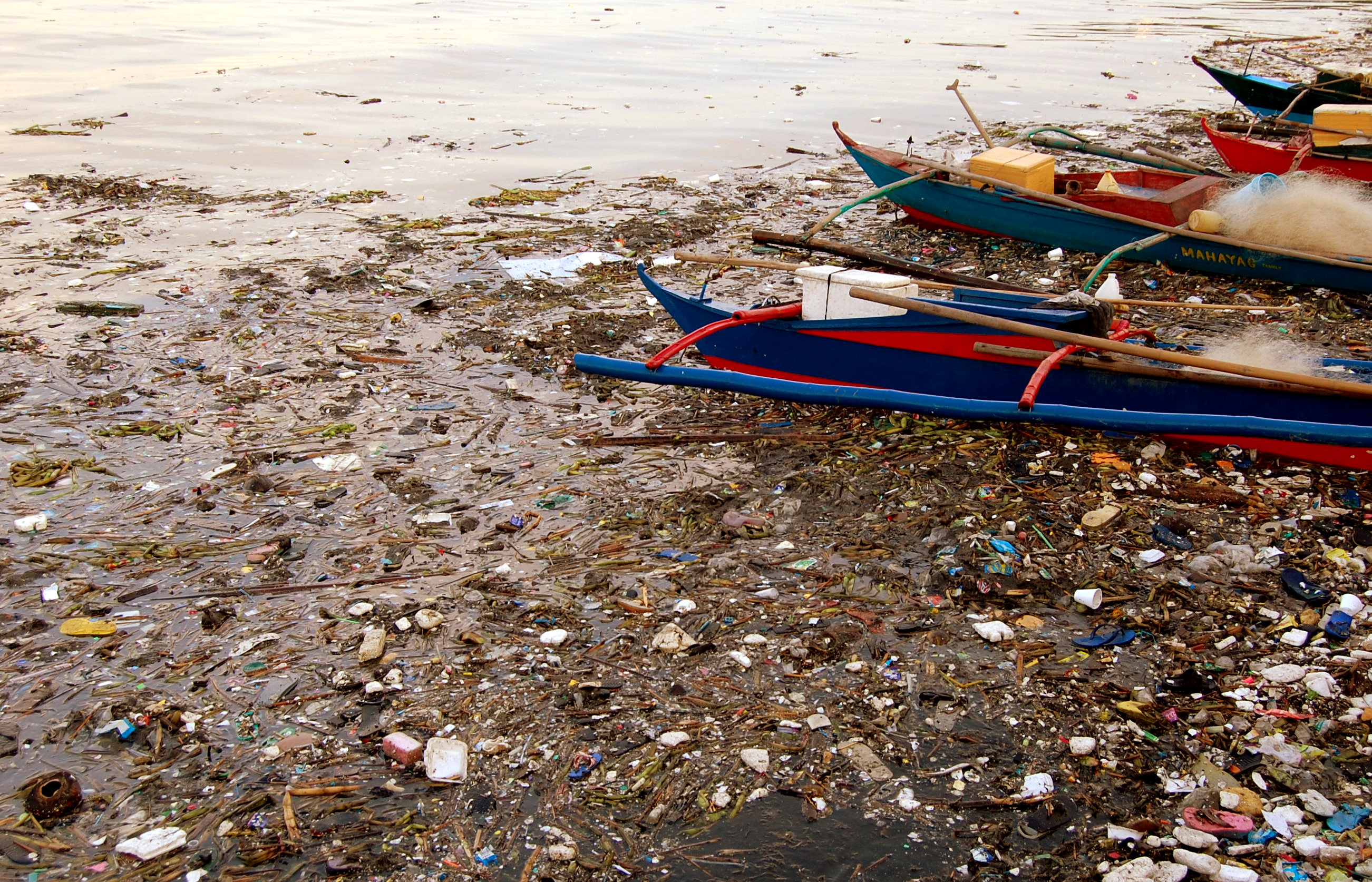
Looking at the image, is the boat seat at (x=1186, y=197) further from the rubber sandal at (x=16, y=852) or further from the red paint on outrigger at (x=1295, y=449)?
the rubber sandal at (x=16, y=852)

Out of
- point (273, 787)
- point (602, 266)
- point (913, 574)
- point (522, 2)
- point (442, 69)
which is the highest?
point (522, 2)

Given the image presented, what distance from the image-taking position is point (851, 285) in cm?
575

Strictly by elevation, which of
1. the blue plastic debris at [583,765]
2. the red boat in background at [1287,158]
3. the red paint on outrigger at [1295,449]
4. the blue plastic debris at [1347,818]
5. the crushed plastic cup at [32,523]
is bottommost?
the blue plastic debris at [583,765]

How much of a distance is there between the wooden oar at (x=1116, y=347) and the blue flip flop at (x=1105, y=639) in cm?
165

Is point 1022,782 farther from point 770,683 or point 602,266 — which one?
point 602,266

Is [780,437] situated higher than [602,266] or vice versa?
[602,266]

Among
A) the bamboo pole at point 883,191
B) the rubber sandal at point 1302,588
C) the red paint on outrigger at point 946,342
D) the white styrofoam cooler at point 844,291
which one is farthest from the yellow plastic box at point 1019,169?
the rubber sandal at point 1302,588

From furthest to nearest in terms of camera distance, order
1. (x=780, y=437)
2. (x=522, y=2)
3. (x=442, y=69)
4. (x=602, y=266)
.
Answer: (x=522, y=2) → (x=442, y=69) → (x=602, y=266) → (x=780, y=437)

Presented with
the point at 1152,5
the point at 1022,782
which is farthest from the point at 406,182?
the point at 1152,5

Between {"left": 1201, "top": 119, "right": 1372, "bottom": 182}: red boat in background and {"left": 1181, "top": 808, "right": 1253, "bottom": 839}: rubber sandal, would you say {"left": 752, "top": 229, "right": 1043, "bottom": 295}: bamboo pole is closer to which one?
{"left": 1181, "top": 808, "right": 1253, "bottom": 839}: rubber sandal

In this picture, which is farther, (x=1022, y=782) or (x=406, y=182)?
(x=406, y=182)

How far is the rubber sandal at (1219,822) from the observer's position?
3031 millimetres

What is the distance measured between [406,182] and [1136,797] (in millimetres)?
9865

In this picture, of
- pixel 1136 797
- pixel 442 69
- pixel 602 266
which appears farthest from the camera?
pixel 442 69
